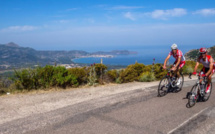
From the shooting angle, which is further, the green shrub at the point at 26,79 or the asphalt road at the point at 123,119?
the green shrub at the point at 26,79

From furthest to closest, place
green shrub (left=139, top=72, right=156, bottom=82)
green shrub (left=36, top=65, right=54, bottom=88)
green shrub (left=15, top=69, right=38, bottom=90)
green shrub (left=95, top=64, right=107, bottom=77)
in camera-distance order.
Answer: green shrub (left=139, top=72, right=156, bottom=82)
green shrub (left=95, top=64, right=107, bottom=77)
green shrub (left=36, top=65, right=54, bottom=88)
green shrub (left=15, top=69, right=38, bottom=90)

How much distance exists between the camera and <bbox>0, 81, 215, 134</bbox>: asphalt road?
201 inches

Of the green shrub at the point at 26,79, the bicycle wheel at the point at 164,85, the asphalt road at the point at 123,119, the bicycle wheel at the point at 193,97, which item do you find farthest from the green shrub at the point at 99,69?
the bicycle wheel at the point at 193,97

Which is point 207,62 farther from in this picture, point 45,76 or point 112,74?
point 45,76

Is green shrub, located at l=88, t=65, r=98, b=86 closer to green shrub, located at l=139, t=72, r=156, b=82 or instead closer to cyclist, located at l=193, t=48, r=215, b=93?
green shrub, located at l=139, t=72, r=156, b=82

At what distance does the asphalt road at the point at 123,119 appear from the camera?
5102mm

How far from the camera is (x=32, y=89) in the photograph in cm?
969

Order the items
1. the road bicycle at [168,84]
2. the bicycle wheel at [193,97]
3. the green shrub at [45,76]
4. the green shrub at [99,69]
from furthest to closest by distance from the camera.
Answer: the green shrub at [99,69], the green shrub at [45,76], the road bicycle at [168,84], the bicycle wheel at [193,97]

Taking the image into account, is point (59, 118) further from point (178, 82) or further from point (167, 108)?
point (178, 82)

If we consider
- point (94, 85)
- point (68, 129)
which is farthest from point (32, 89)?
point (68, 129)

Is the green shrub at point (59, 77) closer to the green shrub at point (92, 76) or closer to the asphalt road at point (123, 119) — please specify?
the green shrub at point (92, 76)

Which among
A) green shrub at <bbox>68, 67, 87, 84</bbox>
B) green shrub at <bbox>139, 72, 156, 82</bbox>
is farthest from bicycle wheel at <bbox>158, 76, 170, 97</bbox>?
green shrub at <bbox>68, 67, 87, 84</bbox>

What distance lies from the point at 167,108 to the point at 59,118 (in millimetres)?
3424

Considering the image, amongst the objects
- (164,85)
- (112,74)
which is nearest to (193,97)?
(164,85)
